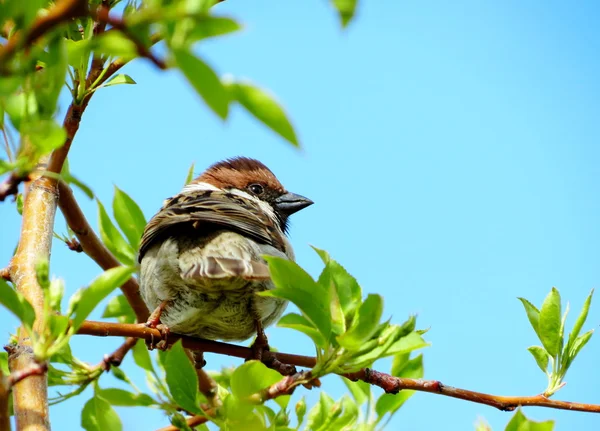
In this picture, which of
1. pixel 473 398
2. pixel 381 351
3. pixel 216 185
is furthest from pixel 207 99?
pixel 216 185

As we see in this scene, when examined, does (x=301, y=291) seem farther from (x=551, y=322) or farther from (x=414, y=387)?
(x=551, y=322)

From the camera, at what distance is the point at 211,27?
1.24 meters

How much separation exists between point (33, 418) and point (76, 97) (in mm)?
1216

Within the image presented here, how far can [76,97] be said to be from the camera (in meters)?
2.94

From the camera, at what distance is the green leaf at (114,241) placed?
3.94 m

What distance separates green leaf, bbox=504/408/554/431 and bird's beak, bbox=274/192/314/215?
328 cm

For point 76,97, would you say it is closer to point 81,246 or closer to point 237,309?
point 81,246

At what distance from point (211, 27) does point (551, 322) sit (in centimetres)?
197

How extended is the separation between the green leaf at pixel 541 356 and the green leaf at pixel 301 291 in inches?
41.3

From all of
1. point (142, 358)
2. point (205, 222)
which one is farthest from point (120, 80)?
point (142, 358)

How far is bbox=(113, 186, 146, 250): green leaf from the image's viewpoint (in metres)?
Result: 4.00

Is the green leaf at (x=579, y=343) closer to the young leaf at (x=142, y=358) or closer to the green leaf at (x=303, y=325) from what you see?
the green leaf at (x=303, y=325)

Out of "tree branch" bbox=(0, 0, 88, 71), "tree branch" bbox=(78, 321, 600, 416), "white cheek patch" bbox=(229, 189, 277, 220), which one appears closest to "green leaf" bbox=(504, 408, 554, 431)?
"tree branch" bbox=(78, 321, 600, 416)

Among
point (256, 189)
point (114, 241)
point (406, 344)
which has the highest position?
point (256, 189)
